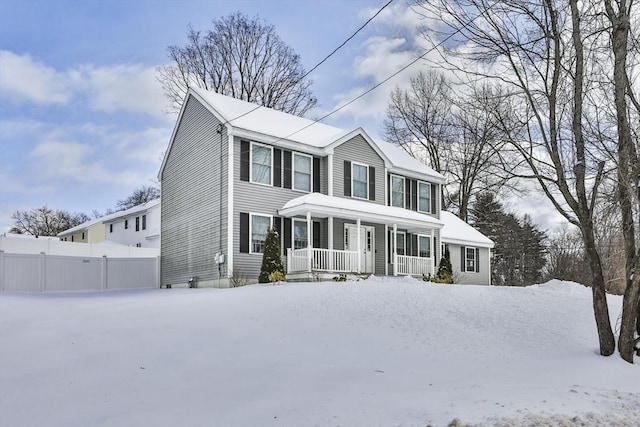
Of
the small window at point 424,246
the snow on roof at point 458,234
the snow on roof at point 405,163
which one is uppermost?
the snow on roof at point 405,163

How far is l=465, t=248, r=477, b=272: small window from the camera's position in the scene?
2667 centimetres

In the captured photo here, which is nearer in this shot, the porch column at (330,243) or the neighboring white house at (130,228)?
the porch column at (330,243)

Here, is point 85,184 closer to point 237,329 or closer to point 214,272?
point 214,272

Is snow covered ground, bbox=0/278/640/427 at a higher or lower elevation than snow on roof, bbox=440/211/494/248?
lower

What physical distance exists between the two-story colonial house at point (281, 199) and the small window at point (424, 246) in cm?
7

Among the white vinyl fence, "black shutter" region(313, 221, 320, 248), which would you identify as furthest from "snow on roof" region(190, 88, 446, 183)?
the white vinyl fence

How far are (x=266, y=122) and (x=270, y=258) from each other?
18.2 feet

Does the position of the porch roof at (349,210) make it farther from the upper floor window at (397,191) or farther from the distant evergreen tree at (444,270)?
the distant evergreen tree at (444,270)

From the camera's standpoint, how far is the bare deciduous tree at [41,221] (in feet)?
178

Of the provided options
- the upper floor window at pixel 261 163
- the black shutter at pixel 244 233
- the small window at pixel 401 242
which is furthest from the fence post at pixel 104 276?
the small window at pixel 401 242

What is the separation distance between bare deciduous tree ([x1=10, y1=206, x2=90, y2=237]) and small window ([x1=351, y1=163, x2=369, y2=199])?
43.7 meters

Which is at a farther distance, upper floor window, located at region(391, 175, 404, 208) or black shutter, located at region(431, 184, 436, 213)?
black shutter, located at region(431, 184, 436, 213)

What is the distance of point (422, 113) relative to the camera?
32.3 meters

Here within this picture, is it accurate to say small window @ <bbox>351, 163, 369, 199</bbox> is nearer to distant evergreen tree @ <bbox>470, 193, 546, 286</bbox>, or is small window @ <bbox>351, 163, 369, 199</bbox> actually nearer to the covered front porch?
the covered front porch
